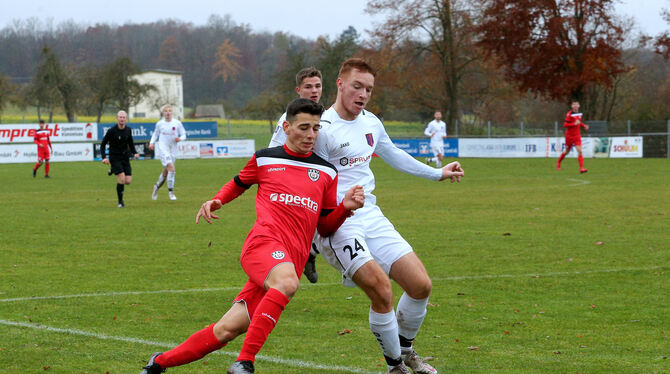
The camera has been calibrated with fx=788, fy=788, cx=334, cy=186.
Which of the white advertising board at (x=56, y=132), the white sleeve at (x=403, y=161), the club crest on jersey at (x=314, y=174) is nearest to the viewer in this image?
the club crest on jersey at (x=314, y=174)

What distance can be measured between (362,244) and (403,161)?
1.20 m

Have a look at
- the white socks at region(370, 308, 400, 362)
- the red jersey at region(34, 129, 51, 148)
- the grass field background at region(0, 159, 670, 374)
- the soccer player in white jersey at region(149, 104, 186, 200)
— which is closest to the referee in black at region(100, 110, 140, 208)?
the grass field background at region(0, 159, 670, 374)

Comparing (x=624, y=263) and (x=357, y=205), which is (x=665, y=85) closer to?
(x=624, y=263)

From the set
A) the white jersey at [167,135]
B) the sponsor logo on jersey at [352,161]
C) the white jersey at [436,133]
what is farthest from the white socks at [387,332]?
the white jersey at [436,133]

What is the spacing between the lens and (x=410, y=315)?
5.68m

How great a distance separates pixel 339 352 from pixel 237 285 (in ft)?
9.85

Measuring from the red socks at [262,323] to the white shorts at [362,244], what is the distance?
0.92m

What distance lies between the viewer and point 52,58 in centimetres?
6328

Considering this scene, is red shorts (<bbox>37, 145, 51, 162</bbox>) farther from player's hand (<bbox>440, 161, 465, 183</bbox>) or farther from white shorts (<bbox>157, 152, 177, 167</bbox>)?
player's hand (<bbox>440, 161, 465, 183</bbox>)

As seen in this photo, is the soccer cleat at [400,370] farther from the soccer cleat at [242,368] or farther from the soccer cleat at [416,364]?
the soccer cleat at [242,368]

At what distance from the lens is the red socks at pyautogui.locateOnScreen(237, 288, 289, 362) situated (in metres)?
4.37

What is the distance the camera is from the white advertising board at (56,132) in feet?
148

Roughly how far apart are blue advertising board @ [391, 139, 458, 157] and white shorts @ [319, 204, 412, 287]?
3905 centimetres

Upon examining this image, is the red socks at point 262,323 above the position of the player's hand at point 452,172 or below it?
below
